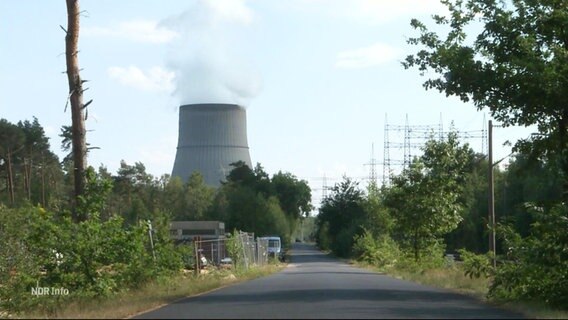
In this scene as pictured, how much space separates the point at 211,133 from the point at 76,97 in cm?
5391

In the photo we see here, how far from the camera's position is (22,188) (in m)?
83.1

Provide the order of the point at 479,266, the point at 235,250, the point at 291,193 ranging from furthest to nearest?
the point at 291,193, the point at 235,250, the point at 479,266

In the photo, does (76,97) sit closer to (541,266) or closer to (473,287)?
(541,266)

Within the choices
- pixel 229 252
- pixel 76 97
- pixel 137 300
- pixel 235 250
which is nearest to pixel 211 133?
pixel 229 252

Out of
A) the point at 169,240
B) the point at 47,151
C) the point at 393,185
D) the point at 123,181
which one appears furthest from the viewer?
the point at 123,181

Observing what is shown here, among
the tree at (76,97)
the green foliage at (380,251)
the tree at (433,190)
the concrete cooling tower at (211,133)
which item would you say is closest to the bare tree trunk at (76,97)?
the tree at (76,97)

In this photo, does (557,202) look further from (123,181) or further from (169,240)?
(123,181)

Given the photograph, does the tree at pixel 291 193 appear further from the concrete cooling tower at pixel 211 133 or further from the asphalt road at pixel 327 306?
the asphalt road at pixel 327 306

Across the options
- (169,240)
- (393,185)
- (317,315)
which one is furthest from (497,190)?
(317,315)

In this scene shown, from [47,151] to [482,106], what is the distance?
231 ft

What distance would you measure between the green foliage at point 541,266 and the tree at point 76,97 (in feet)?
35.7

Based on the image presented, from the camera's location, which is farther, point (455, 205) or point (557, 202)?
point (455, 205)

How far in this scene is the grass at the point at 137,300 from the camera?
674 inches

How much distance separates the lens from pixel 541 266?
843 inches
